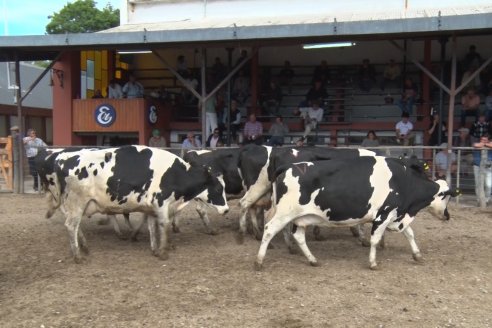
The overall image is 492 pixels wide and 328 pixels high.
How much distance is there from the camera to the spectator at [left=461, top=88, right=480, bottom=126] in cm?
1527

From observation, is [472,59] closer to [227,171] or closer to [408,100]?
[408,100]

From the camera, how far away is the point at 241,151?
348 inches

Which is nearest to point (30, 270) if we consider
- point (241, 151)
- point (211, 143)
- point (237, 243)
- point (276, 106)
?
point (237, 243)

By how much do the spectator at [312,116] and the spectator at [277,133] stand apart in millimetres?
816

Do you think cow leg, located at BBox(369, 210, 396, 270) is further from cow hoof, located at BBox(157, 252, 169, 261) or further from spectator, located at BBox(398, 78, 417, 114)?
spectator, located at BBox(398, 78, 417, 114)

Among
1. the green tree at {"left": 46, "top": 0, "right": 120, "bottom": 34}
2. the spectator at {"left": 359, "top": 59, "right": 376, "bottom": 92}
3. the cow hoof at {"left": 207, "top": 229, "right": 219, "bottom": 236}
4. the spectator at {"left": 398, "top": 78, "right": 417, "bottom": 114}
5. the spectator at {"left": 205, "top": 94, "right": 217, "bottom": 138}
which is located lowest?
the cow hoof at {"left": 207, "top": 229, "right": 219, "bottom": 236}

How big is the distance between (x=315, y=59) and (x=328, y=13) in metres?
1.89

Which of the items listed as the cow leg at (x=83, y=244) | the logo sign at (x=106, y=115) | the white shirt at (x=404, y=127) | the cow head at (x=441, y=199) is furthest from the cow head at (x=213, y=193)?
the logo sign at (x=106, y=115)

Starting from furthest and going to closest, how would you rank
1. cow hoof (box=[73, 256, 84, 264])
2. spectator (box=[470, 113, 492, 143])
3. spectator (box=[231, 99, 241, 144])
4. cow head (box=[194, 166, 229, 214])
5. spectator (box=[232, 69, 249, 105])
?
spectator (box=[232, 69, 249, 105])
spectator (box=[231, 99, 241, 144])
spectator (box=[470, 113, 492, 143])
cow head (box=[194, 166, 229, 214])
cow hoof (box=[73, 256, 84, 264])

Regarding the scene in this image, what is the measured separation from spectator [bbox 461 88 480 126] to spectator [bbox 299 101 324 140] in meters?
4.22

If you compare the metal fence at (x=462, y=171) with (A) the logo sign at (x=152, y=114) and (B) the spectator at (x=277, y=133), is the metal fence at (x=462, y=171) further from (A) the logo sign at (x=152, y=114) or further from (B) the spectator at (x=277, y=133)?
(A) the logo sign at (x=152, y=114)

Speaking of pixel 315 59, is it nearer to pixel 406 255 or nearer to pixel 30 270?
pixel 406 255

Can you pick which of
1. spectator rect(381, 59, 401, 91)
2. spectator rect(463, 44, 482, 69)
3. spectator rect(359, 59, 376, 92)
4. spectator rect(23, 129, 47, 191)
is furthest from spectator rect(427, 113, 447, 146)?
spectator rect(23, 129, 47, 191)

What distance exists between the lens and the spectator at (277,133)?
52.5ft
